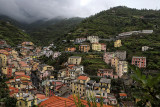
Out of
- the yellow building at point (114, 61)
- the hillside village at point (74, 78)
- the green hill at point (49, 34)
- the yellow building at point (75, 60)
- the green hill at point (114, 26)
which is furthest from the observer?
the green hill at point (49, 34)

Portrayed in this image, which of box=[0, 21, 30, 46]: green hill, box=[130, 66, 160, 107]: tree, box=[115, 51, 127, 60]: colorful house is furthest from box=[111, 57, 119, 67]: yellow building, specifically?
box=[0, 21, 30, 46]: green hill

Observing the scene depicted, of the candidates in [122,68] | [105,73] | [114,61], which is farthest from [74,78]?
[114,61]

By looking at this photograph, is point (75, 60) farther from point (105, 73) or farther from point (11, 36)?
point (11, 36)

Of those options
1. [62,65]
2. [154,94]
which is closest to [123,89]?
[62,65]

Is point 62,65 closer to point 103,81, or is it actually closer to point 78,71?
point 78,71

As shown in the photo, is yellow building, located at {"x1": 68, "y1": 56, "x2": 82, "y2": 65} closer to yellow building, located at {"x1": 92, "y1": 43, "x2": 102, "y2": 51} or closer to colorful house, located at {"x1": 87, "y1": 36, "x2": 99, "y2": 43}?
yellow building, located at {"x1": 92, "y1": 43, "x2": 102, "y2": 51}

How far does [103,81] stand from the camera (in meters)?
24.5

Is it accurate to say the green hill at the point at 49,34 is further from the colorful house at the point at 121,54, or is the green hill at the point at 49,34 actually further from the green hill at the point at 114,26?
the colorful house at the point at 121,54

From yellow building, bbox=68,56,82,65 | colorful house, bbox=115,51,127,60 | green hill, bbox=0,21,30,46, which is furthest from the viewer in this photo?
green hill, bbox=0,21,30,46

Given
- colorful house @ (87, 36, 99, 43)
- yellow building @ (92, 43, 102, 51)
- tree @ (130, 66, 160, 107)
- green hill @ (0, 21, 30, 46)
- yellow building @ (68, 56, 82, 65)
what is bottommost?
yellow building @ (68, 56, 82, 65)

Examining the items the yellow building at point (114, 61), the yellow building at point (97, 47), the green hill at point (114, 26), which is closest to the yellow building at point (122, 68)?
the yellow building at point (114, 61)

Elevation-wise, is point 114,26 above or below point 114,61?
above

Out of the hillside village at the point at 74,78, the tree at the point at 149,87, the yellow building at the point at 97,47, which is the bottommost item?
the hillside village at the point at 74,78

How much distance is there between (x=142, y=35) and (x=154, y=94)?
56.3m
